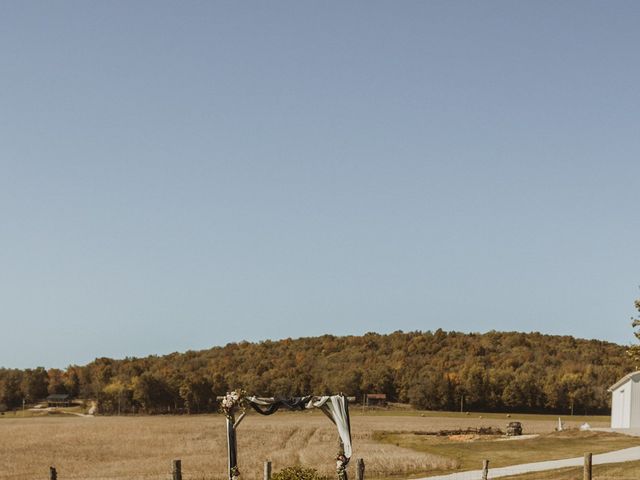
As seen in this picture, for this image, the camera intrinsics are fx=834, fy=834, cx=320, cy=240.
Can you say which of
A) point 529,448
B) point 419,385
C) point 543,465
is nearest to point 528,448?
point 529,448

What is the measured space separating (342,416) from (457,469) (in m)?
18.9

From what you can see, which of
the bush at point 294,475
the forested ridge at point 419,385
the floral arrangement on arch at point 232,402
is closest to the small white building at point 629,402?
the floral arrangement on arch at point 232,402

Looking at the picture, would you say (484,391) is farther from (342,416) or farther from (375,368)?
(342,416)

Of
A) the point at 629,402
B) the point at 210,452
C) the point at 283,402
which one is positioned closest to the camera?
the point at 283,402

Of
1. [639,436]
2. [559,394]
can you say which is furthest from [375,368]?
[639,436]

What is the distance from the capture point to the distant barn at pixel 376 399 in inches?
6895

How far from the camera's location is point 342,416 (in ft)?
99.0

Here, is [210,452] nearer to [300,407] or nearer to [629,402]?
[300,407]

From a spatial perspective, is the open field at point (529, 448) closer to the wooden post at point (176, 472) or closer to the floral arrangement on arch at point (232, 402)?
the wooden post at point (176, 472)

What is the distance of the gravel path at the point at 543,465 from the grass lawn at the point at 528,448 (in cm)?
204

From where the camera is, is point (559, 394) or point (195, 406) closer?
point (559, 394)

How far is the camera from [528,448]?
188 feet

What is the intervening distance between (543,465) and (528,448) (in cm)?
1217

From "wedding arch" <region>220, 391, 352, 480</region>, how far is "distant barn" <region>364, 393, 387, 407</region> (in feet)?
478
